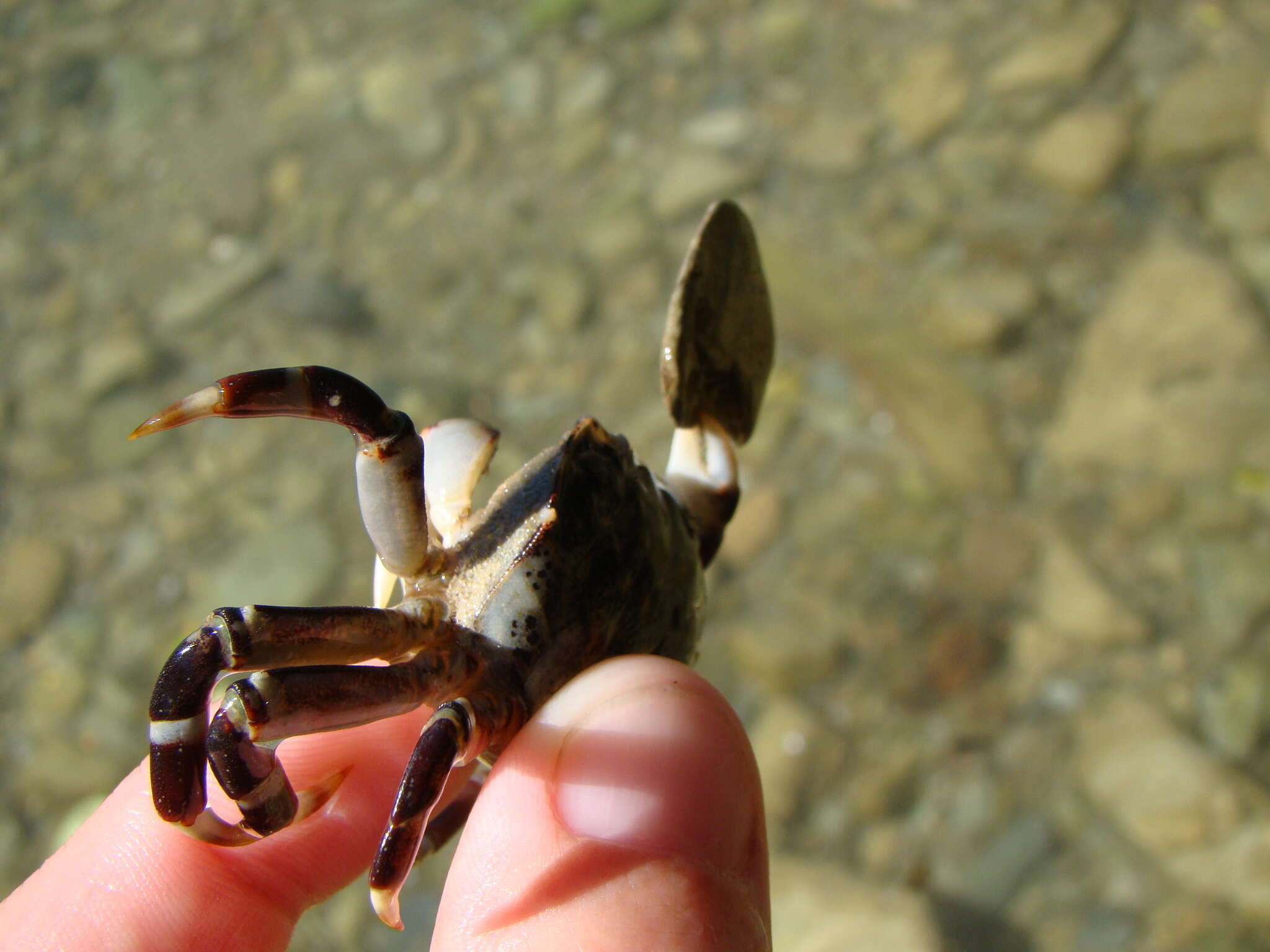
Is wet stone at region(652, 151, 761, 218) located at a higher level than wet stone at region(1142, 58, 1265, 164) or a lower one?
higher

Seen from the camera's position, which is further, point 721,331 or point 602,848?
point 721,331

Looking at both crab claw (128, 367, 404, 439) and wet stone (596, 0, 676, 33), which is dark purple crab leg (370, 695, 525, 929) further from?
wet stone (596, 0, 676, 33)

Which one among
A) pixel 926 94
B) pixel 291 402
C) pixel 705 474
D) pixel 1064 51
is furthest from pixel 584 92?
pixel 291 402

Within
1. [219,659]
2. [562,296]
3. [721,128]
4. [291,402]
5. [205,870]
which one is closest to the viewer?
[219,659]

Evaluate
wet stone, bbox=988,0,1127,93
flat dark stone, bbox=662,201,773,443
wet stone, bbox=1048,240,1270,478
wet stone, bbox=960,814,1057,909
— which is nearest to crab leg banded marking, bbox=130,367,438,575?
flat dark stone, bbox=662,201,773,443

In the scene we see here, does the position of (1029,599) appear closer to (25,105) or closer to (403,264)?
(403,264)

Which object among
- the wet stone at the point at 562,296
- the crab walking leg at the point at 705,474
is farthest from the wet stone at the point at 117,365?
the crab walking leg at the point at 705,474

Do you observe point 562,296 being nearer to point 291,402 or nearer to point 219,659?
point 291,402

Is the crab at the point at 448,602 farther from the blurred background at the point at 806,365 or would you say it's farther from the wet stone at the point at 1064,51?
the wet stone at the point at 1064,51
